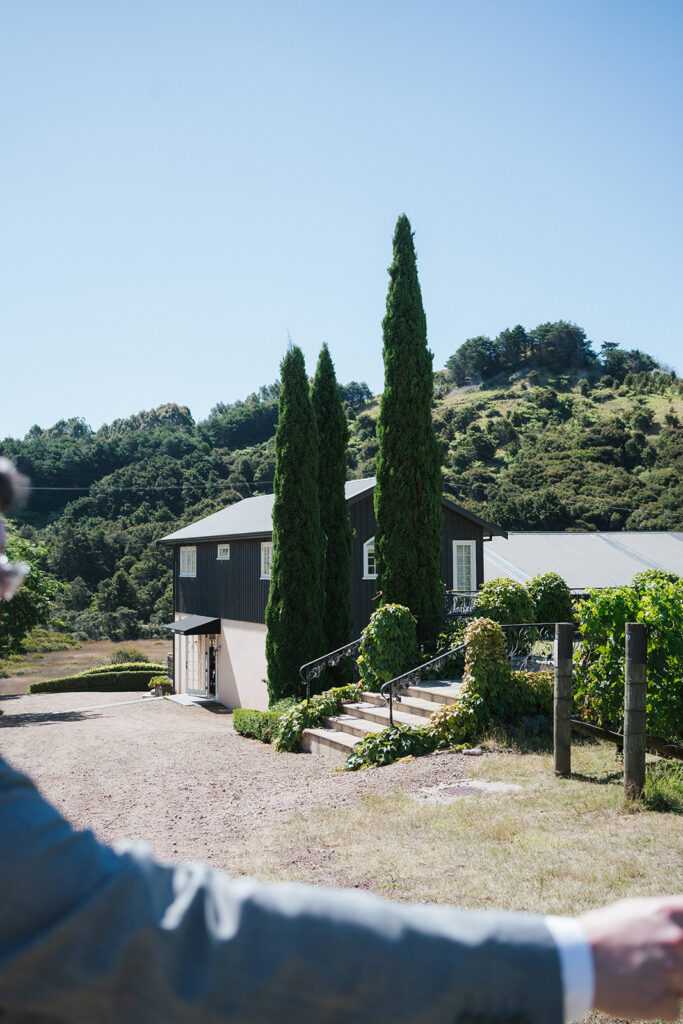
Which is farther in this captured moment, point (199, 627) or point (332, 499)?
point (199, 627)

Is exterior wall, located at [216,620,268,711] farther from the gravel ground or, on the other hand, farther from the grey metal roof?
the grey metal roof

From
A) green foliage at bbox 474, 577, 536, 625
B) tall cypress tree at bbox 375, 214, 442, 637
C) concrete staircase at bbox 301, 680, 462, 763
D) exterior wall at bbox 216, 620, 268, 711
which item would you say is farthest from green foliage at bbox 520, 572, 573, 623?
exterior wall at bbox 216, 620, 268, 711

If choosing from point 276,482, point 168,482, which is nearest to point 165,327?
point 276,482

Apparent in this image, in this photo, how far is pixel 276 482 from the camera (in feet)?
61.4

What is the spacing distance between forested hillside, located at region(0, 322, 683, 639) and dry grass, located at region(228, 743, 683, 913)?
37.7m

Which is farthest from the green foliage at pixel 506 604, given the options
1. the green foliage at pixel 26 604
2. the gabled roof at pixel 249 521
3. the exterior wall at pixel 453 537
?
the green foliage at pixel 26 604

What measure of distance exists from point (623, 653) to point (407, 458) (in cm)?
959

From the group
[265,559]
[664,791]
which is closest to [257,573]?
[265,559]

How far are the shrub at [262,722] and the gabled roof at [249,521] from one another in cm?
648

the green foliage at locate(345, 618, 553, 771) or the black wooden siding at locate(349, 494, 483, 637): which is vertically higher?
the black wooden siding at locate(349, 494, 483, 637)

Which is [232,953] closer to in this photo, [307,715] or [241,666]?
[307,715]

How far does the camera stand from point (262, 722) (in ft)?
49.7

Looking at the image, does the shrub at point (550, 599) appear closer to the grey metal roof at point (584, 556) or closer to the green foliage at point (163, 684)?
the grey metal roof at point (584, 556)

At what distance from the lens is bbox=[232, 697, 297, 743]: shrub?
48.6ft
